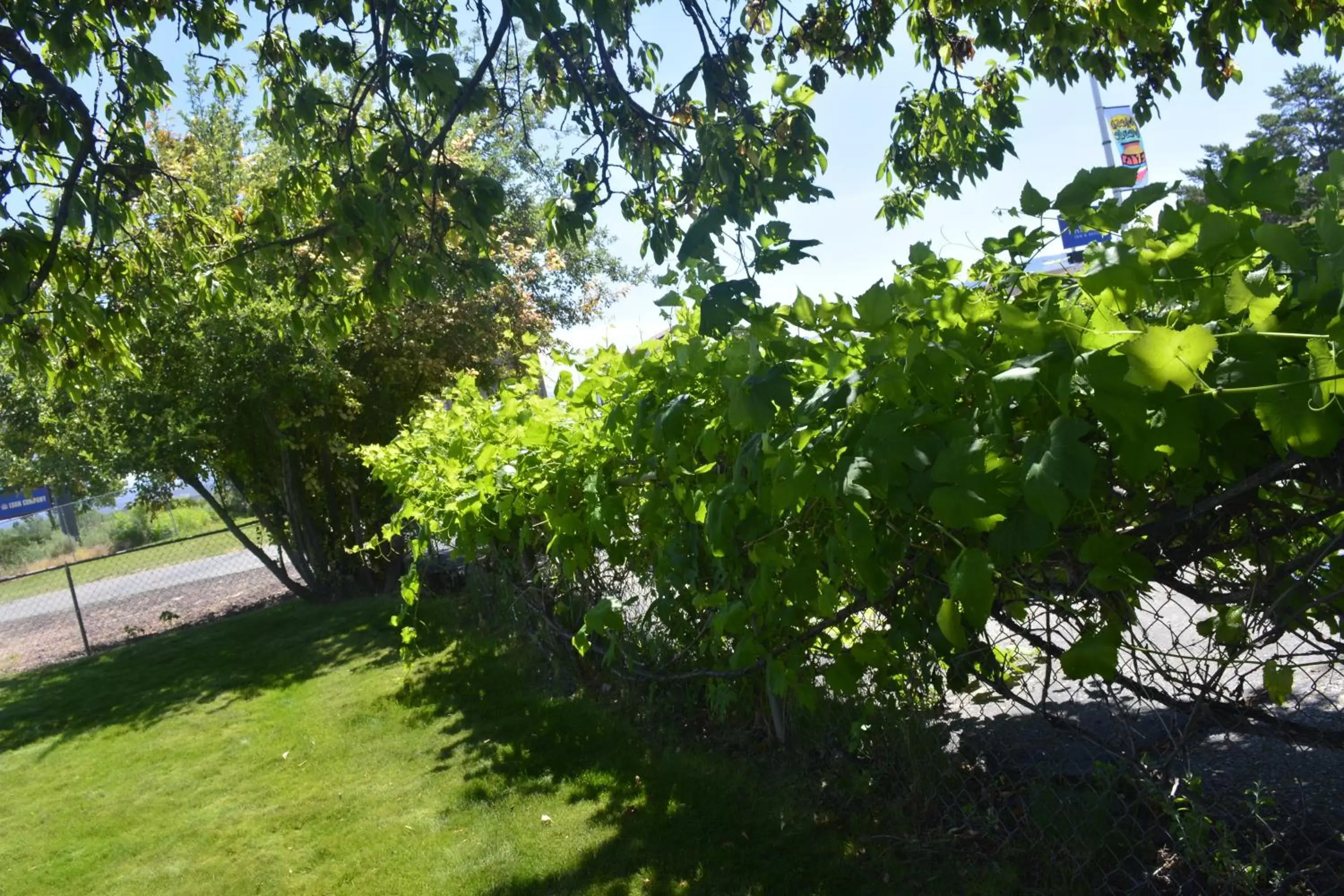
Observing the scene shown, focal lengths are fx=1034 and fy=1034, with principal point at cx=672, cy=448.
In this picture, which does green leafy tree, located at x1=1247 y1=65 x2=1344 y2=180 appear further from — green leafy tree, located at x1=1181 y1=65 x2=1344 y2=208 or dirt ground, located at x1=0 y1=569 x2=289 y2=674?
dirt ground, located at x1=0 y1=569 x2=289 y2=674

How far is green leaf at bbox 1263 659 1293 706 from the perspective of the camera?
1.98 metres

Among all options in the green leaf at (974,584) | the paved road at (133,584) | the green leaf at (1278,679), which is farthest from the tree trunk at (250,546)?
the green leaf at (1278,679)

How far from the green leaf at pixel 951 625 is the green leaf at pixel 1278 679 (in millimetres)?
593

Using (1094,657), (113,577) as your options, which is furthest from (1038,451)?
(113,577)

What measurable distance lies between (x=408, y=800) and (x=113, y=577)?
20.1 metres

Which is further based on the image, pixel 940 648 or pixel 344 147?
pixel 344 147

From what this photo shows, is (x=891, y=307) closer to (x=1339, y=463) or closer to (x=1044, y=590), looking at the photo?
(x=1044, y=590)

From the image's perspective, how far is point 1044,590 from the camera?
230cm

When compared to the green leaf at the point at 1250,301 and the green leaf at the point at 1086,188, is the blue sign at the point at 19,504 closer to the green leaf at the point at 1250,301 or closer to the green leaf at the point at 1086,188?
the green leaf at the point at 1086,188

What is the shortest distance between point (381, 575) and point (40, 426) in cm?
433

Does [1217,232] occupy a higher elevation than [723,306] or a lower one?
lower

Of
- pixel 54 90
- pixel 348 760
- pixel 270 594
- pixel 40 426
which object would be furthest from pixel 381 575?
pixel 54 90

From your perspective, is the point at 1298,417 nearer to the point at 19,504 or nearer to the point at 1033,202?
the point at 1033,202

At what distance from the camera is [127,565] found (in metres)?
24.7
